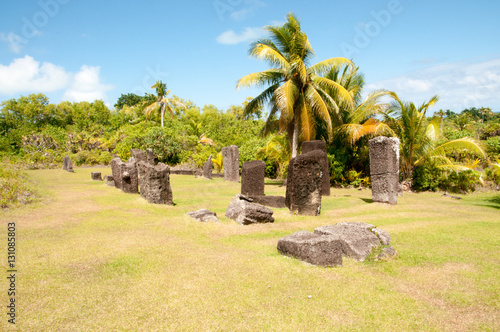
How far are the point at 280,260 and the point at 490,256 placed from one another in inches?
144

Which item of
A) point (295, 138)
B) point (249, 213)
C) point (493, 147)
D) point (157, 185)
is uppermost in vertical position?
point (295, 138)

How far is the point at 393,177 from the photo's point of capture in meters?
10.9

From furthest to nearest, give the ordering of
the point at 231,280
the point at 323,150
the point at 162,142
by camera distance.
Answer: the point at 162,142 → the point at 323,150 → the point at 231,280

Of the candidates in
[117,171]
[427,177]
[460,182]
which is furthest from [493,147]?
[117,171]

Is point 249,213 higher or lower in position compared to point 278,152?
lower

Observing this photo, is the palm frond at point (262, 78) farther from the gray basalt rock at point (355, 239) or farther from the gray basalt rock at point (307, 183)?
the gray basalt rock at point (355, 239)

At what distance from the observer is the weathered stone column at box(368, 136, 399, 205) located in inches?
428

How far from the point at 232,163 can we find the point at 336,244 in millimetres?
13628

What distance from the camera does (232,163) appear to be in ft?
61.2

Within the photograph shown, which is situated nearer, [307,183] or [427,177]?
[307,183]

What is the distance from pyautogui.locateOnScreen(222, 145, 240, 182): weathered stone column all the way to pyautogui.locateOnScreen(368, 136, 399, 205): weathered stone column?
8.73 m

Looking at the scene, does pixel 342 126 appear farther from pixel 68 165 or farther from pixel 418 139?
pixel 68 165

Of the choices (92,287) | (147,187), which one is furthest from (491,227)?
(147,187)

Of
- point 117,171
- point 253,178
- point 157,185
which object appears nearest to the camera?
point 157,185
